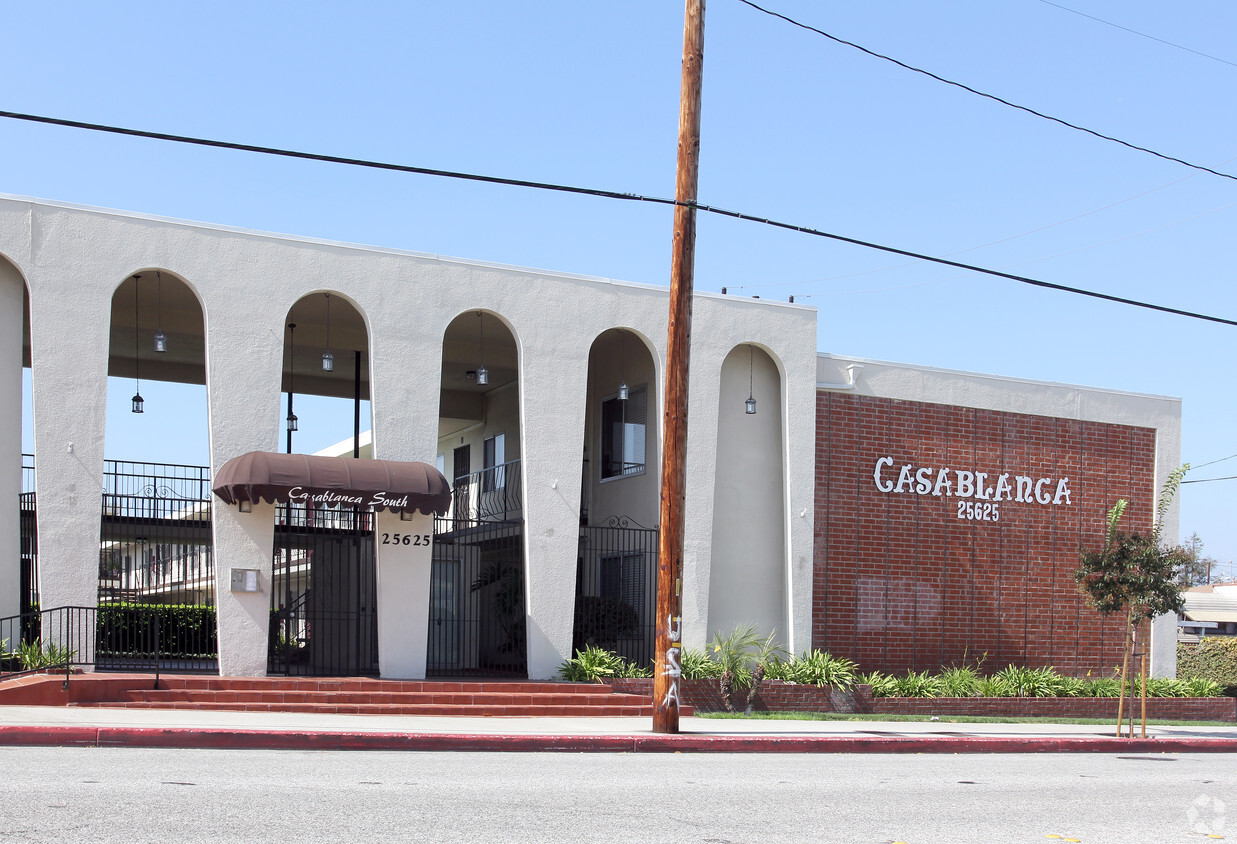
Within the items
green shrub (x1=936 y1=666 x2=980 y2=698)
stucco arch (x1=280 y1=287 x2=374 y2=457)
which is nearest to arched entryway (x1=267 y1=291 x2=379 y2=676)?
stucco arch (x1=280 y1=287 x2=374 y2=457)

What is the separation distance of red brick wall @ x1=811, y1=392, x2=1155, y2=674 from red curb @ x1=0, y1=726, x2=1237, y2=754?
19.1ft

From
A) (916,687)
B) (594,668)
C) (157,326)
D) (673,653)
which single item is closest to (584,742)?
(673,653)

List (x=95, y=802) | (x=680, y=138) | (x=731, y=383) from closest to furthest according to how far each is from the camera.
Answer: (x=95, y=802) → (x=680, y=138) → (x=731, y=383)

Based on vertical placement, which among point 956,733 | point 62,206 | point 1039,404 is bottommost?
point 956,733

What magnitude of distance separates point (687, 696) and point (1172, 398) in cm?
1336

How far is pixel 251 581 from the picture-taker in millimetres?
18359

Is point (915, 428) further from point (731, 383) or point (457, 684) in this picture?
point (457, 684)

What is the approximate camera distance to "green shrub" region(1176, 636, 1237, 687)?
28516 millimetres

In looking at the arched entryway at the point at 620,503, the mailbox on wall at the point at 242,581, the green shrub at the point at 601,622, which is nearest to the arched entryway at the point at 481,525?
the green shrub at the point at 601,622

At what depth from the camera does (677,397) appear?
16203 mm

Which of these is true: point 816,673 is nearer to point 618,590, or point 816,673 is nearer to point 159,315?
point 618,590

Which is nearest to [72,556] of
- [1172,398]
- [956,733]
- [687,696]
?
[687,696]

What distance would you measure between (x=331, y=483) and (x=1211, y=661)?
21278 mm

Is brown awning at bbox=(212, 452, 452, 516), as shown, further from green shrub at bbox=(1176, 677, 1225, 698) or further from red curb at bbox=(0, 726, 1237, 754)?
green shrub at bbox=(1176, 677, 1225, 698)
